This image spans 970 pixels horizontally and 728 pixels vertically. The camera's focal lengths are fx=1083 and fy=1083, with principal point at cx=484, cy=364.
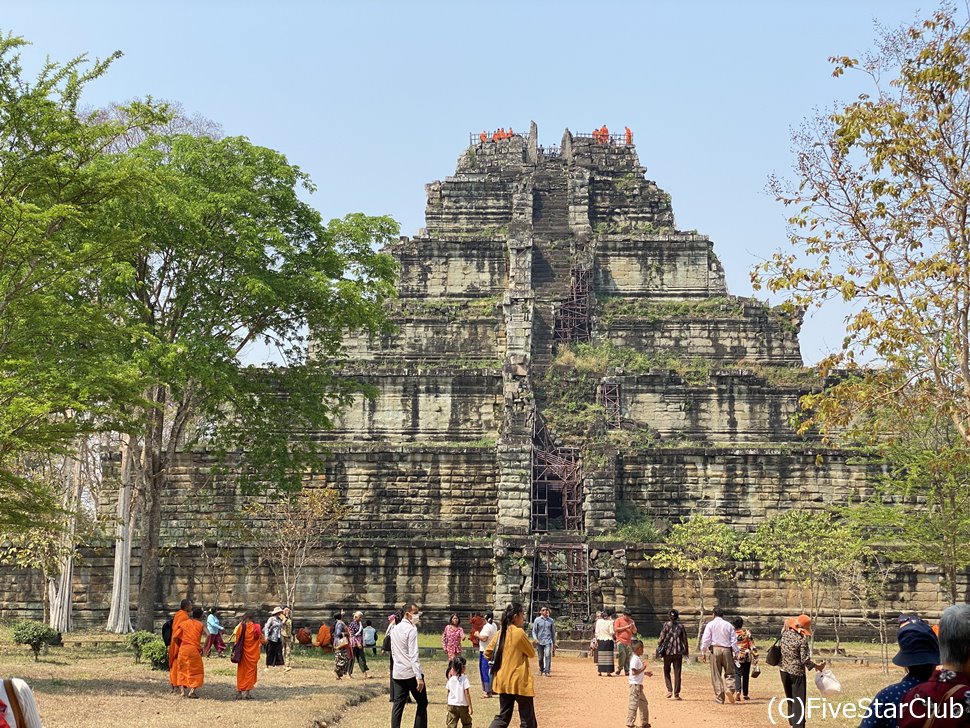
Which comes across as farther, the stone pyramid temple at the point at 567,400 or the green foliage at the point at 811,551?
the stone pyramid temple at the point at 567,400

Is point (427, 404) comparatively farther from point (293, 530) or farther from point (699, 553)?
point (699, 553)

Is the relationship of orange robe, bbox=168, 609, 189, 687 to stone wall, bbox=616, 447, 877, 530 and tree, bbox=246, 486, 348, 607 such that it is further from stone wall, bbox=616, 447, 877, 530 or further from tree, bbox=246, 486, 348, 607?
stone wall, bbox=616, 447, 877, 530

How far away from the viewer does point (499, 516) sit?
2856 centimetres

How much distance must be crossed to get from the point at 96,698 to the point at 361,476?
16.0 m

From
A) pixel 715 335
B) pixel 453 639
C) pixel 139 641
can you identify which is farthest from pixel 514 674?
pixel 715 335

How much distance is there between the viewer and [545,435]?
3209 centimetres

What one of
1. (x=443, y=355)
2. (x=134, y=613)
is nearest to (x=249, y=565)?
(x=134, y=613)

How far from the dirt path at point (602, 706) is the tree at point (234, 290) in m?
7.09

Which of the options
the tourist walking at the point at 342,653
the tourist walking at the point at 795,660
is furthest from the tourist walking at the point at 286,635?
the tourist walking at the point at 795,660

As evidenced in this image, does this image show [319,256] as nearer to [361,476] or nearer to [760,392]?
[361,476]

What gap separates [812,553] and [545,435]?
1002 centimetres

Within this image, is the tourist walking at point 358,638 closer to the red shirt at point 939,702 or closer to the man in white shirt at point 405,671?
the man in white shirt at point 405,671

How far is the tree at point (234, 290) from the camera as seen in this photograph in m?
20.9

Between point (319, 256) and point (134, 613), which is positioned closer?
point (319, 256)
